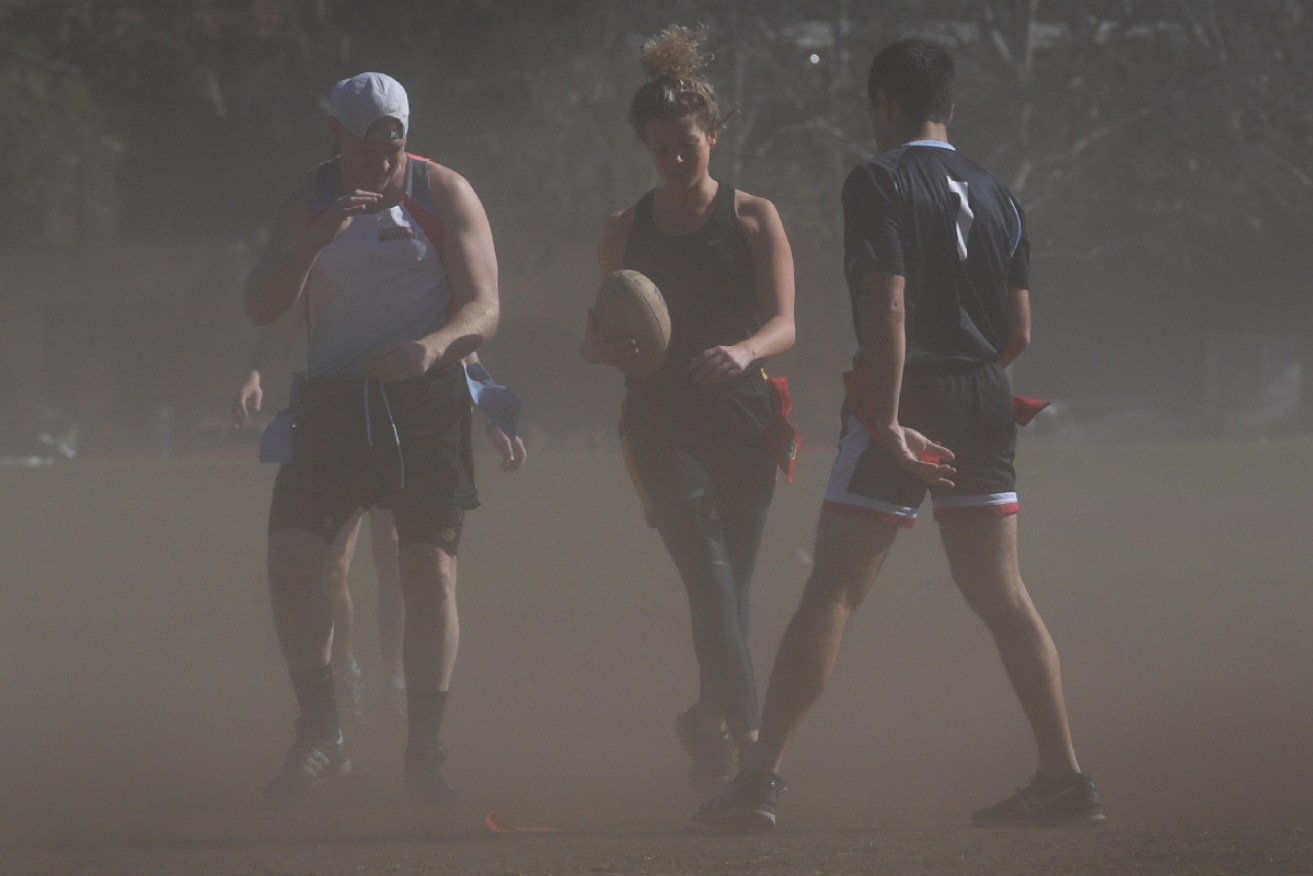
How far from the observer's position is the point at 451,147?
32.8 metres

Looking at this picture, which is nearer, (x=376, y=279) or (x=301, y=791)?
(x=301, y=791)

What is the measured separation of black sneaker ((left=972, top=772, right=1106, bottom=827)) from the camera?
4.46 meters

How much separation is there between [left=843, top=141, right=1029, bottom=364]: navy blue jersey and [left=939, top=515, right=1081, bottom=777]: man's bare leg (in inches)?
15.5

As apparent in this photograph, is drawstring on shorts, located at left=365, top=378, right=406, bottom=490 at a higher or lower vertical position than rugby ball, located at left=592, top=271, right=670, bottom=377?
lower

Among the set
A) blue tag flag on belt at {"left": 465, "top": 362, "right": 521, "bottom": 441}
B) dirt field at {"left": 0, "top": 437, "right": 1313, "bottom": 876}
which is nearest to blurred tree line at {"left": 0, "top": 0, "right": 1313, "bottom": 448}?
dirt field at {"left": 0, "top": 437, "right": 1313, "bottom": 876}

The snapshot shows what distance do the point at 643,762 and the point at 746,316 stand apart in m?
1.25

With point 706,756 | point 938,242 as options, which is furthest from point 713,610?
point 938,242

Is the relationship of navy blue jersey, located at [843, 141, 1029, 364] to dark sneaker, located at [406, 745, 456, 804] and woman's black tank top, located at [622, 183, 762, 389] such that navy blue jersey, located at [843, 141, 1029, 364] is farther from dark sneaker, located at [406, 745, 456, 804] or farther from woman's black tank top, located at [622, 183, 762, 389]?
dark sneaker, located at [406, 745, 456, 804]

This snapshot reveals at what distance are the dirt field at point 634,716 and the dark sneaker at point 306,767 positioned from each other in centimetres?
7

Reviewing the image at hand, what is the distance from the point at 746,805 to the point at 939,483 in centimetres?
82

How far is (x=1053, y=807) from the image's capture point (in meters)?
4.46

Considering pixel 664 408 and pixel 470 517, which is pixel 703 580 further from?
pixel 470 517

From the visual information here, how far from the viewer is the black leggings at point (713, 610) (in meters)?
5.01

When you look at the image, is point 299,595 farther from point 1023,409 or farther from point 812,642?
point 1023,409
